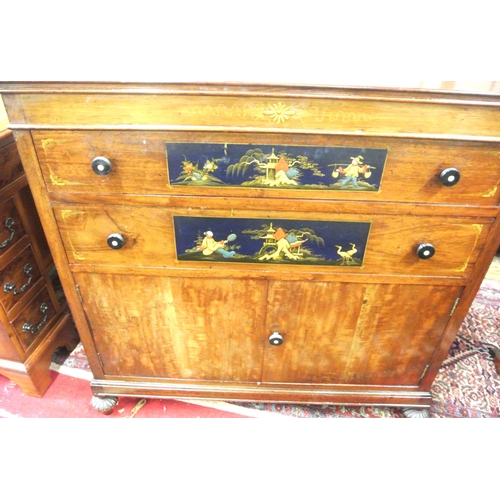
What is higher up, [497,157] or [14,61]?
[14,61]

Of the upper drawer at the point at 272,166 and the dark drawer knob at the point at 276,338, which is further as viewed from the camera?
the dark drawer knob at the point at 276,338

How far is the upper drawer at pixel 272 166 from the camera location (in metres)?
0.88

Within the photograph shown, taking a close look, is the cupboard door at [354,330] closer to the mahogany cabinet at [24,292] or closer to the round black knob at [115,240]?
the round black knob at [115,240]

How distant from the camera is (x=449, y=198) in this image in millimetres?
950

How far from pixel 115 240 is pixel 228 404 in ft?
2.73

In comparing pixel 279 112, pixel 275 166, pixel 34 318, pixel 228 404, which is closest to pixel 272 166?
pixel 275 166

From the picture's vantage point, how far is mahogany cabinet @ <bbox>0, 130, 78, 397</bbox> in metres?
1.26

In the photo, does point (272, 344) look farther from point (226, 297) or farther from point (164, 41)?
point (164, 41)

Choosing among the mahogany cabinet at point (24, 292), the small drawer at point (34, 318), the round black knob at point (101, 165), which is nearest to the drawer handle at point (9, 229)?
the mahogany cabinet at point (24, 292)

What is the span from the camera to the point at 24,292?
139 cm

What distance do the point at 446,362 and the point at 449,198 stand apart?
0.99m

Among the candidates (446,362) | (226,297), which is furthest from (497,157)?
(446,362)

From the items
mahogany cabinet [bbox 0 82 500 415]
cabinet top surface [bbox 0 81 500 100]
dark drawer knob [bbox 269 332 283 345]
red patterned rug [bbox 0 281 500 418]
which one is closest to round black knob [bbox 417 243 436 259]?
mahogany cabinet [bbox 0 82 500 415]

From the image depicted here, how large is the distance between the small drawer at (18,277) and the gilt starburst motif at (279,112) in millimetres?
1025
